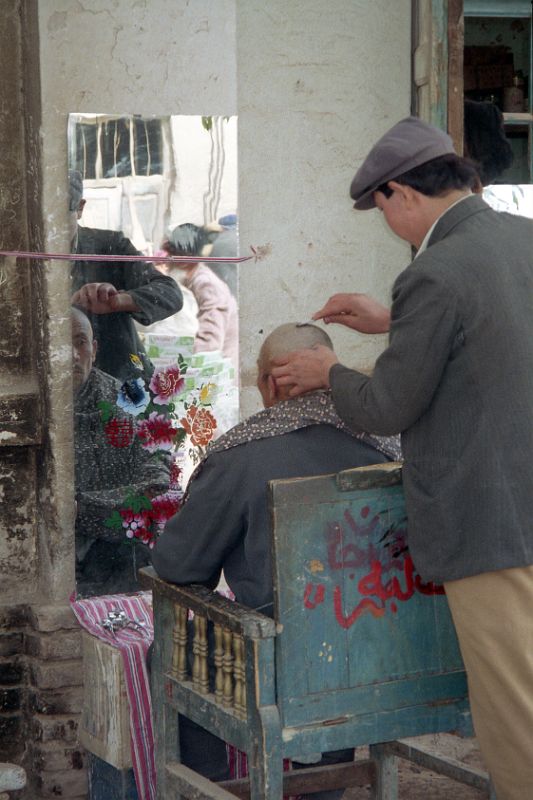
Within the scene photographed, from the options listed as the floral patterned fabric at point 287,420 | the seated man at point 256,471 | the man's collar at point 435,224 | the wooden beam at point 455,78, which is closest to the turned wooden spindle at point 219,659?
the seated man at point 256,471

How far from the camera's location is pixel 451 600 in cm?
239

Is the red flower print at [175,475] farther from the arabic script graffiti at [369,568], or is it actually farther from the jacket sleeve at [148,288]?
the arabic script graffiti at [369,568]

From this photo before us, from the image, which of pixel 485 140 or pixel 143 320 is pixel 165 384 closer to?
pixel 143 320

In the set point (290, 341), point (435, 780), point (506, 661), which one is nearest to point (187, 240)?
point (290, 341)

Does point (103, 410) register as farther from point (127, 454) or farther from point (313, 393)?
point (313, 393)

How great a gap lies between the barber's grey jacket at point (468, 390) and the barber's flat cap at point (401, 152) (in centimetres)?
18

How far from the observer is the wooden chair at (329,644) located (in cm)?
236

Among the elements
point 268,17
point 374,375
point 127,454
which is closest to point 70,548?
point 127,454

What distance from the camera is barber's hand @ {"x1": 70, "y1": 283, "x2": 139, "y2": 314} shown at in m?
3.43

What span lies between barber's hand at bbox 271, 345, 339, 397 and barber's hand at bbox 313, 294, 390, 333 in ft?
0.78

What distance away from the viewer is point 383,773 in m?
3.03

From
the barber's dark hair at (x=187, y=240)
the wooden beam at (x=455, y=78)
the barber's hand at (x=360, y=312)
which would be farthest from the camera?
the wooden beam at (x=455, y=78)

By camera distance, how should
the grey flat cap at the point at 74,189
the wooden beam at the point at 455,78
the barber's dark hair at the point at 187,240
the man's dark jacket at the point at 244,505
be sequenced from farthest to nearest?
the wooden beam at the point at 455,78 → the barber's dark hair at the point at 187,240 → the grey flat cap at the point at 74,189 → the man's dark jacket at the point at 244,505

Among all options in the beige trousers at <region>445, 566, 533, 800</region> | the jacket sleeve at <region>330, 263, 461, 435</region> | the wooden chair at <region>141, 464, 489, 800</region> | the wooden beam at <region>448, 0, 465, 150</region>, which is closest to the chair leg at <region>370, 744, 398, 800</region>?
the wooden chair at <region>141, 464, 489, 800</region>
